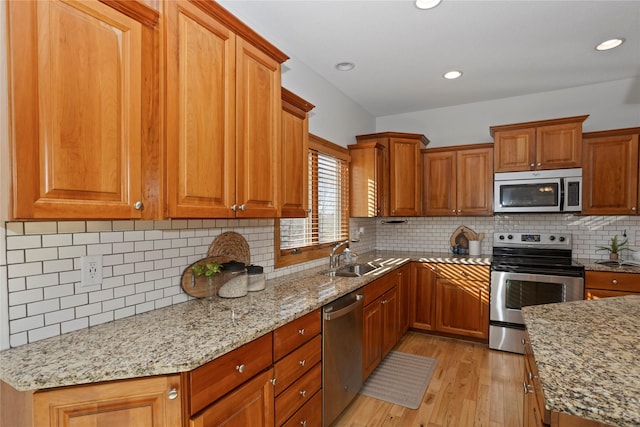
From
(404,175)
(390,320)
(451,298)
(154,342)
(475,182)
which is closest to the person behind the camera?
(154,342)

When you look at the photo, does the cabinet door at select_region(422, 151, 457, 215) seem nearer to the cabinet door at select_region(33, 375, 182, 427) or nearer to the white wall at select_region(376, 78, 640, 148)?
the white wall at select_region(376, 78, 640, 148)

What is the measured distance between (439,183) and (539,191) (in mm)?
1041

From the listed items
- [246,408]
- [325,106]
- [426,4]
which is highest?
[426,4]

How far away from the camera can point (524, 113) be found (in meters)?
3.86

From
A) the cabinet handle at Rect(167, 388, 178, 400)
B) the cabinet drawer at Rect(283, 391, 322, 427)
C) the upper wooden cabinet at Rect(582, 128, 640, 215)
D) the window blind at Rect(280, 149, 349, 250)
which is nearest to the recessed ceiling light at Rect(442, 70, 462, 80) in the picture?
the window blind at Rect(280, 149, 349, 250)

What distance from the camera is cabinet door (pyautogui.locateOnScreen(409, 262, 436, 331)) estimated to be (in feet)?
12.1

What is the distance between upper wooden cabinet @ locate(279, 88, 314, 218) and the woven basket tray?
A: 0.37m

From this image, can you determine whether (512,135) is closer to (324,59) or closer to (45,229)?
(324,59)

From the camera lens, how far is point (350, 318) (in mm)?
2326

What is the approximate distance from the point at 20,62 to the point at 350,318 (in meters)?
2.13

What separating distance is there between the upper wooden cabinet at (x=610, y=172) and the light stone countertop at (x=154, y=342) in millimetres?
3100

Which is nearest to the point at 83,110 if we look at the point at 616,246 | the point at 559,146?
the point at 559,146

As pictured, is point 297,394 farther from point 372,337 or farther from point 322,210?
point 322,210

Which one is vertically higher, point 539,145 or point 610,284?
point 539,145
